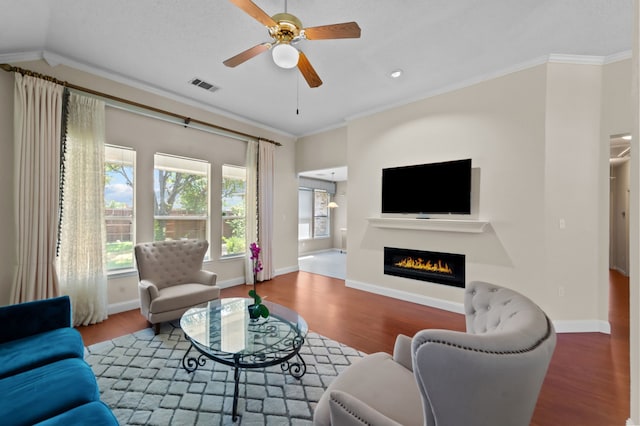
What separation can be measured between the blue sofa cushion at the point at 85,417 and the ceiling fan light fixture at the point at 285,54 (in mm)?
2388

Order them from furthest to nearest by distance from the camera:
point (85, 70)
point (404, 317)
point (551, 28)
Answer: point (404, 317) < point (85, 70) < point (551, 28)

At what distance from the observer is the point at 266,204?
5.30 m

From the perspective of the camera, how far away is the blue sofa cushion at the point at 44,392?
3.87ft

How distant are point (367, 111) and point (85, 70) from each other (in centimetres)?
397

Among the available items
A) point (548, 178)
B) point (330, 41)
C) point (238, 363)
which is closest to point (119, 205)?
point (238, 363)

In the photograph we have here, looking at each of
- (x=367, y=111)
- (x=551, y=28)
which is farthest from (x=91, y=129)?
(x=551, y=28)

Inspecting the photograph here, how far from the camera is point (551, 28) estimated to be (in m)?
2.56

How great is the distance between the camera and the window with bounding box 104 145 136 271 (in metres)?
3.53

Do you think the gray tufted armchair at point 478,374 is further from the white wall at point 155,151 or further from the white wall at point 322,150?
the white wall at point 322,150

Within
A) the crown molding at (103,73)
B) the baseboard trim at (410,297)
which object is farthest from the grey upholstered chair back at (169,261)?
the baseboard trim at (410,297)

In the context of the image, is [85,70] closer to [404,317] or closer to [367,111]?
[367,111]

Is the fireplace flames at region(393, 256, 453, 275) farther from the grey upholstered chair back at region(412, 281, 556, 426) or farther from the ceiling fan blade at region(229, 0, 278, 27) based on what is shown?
the ceiling fan blade at region(229, 0, 278, 27)

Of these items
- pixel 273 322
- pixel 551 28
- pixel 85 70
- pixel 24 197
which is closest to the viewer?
pixel 273 322

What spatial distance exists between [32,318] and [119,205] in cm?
206
